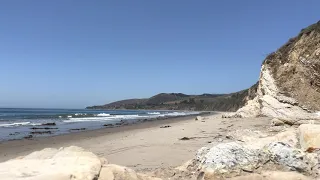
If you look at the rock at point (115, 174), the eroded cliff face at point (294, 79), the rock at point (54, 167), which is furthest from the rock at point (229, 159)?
the eroded cliff face at point (294, 79)

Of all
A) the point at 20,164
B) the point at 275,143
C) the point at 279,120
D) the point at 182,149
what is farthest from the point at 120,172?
the point at 279,120

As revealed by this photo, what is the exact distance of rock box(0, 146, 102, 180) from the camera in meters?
4.54

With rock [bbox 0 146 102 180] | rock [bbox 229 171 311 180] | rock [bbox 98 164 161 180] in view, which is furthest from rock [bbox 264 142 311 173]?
rock [bbox 0 146 102 180]

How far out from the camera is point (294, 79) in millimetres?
19016

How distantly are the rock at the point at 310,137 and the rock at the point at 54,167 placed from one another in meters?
4.00

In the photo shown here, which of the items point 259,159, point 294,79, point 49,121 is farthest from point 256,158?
point 49,121

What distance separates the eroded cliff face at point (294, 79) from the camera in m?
17.4

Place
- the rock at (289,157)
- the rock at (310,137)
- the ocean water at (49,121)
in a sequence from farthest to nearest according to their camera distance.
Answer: the ocean water at (49,121) < the rock at (310,137) < the rock at (289,157)

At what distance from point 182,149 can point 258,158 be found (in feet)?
16.9

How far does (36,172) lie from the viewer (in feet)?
15.3

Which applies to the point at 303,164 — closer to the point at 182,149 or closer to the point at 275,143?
the point at 275,143

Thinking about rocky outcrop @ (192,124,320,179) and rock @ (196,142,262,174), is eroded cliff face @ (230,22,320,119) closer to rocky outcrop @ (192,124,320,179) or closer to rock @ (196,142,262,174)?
rocky outcrop @ (192,124,320,179)

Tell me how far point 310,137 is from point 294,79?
1364cm

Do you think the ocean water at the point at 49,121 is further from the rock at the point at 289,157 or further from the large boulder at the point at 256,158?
the rock at the point at 289,157
